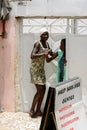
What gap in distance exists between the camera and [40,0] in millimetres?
7109

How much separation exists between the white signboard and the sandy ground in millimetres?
2246

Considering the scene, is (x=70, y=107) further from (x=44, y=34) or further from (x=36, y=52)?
(x=44, y=34)

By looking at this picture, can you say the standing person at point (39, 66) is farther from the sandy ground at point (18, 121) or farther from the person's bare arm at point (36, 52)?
the sandy ground at point (18, 121)

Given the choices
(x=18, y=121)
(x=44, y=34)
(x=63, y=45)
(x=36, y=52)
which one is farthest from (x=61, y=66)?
A: (x=18, y=121)

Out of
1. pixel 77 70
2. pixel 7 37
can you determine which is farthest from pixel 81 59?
pixel 7 37

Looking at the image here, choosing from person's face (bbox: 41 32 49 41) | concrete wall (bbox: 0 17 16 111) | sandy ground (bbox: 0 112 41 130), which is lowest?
sandy ground (bbox: 0 112 41 130)

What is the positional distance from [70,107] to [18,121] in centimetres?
283

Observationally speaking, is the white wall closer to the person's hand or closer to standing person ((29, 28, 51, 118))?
standing person ((29, 28, 51, 118))

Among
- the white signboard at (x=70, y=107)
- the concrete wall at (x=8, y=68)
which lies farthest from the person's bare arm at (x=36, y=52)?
the white signboard at (x=70, y=107)

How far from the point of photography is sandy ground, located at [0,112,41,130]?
6.28 meters

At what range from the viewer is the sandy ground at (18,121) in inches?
247

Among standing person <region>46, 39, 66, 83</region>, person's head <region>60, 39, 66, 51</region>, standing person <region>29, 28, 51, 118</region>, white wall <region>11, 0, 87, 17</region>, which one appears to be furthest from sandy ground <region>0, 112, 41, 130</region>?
white wall <region>11, 0, 87, 17</region>

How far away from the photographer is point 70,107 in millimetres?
4039

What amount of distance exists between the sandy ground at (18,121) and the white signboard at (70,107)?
225cm
